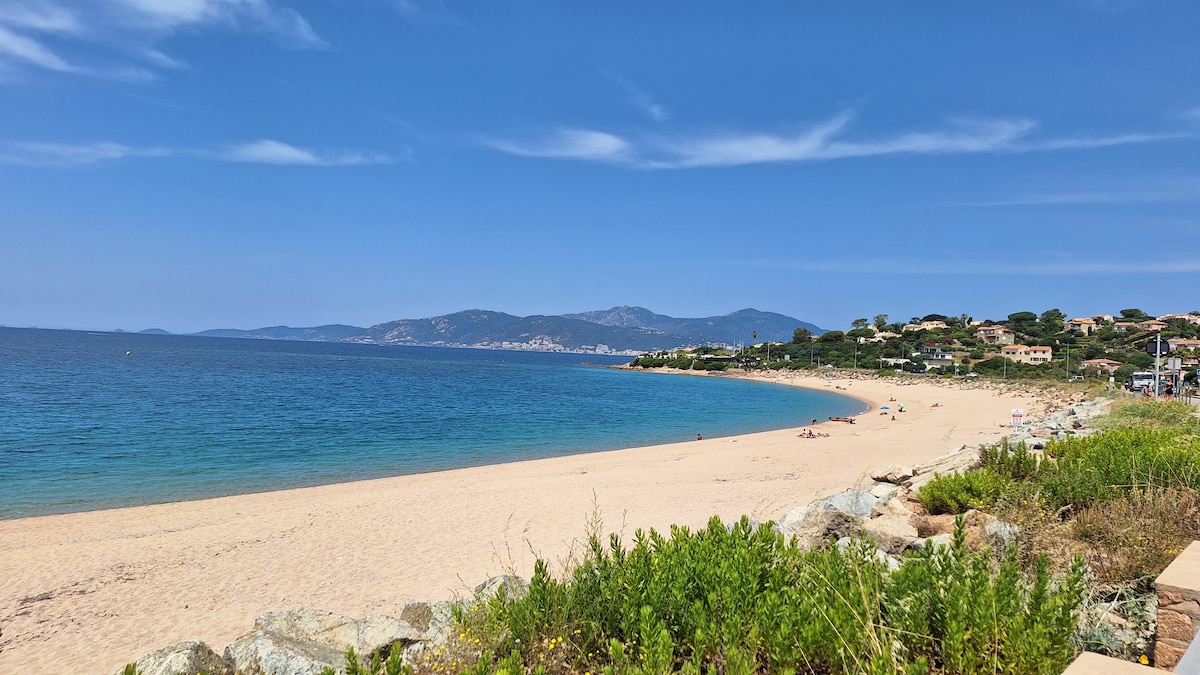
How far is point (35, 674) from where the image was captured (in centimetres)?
618

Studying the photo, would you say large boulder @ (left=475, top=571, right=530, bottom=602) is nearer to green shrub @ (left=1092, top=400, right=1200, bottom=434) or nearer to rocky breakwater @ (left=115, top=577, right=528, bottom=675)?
rocky breakwater @ (left=115, top=577, right=528, bottom=675)

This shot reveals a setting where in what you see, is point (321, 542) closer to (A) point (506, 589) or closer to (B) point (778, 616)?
(A) point (506, 589)

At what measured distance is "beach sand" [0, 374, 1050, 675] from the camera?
739 centimetres

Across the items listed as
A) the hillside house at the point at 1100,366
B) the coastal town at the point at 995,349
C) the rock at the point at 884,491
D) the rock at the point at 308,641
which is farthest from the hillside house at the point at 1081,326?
the rock at the point at 308,641

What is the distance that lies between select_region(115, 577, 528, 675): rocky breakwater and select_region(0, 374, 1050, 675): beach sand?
202 cm

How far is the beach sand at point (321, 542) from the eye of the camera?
7391mm

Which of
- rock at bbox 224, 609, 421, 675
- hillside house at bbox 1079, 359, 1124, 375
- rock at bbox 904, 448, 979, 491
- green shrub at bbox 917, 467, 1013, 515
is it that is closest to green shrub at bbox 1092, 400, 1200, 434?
rock at bbox 904, 448, 979, 491

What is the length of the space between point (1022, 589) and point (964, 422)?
110 feet

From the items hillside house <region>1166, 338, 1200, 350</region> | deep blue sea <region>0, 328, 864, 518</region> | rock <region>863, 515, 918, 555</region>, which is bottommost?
deep blue sea <region>0, 328, 864, 518</region>

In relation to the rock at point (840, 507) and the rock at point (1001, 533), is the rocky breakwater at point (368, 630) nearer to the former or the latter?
the rock at point (1001, 533)

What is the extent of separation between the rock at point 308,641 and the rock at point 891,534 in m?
4.39

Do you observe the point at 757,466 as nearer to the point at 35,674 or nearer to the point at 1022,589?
the point at 1022,589

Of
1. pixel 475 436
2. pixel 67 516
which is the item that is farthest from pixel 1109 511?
pixel 475 436

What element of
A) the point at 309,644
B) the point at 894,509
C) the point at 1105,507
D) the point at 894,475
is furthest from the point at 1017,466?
the point at 309,644
